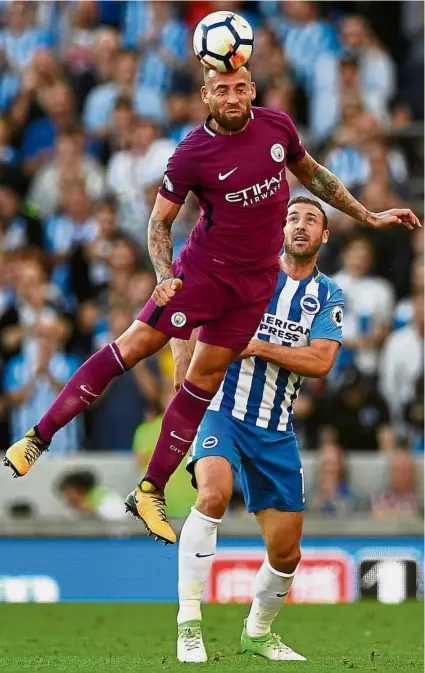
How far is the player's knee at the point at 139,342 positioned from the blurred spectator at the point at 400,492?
205 inches

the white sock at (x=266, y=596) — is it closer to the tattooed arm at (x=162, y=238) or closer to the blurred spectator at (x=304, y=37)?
the tattooed arm at (x=162, y=238)

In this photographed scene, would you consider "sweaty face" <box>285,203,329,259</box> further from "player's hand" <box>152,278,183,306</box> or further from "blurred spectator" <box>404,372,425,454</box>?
"blurred spectator" <box>404,372,425,454</box>

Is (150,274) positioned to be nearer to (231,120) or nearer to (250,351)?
(250,351)

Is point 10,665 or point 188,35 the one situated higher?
point 188,35

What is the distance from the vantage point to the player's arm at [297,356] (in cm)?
835

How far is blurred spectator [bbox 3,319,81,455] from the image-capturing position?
12.9 metres

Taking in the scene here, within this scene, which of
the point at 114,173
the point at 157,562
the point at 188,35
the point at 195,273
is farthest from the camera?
the point at 188,35

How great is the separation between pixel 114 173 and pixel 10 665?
7.92m

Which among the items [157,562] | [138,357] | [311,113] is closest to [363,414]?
[157,562]

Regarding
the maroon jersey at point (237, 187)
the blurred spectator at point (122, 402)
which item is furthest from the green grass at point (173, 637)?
the maroon jersey at point (237, 187)

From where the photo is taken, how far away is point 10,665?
7762 millimetres

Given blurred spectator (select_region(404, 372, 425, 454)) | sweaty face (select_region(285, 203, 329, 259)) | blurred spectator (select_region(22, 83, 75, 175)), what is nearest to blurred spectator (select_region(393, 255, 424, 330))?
blurred spectator (select_region(404, 372, 425, 454))

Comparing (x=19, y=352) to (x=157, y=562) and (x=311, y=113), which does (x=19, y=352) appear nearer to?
(x=157, y=562)

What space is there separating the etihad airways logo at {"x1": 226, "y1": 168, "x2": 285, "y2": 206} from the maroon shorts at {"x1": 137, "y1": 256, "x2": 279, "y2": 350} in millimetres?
386
